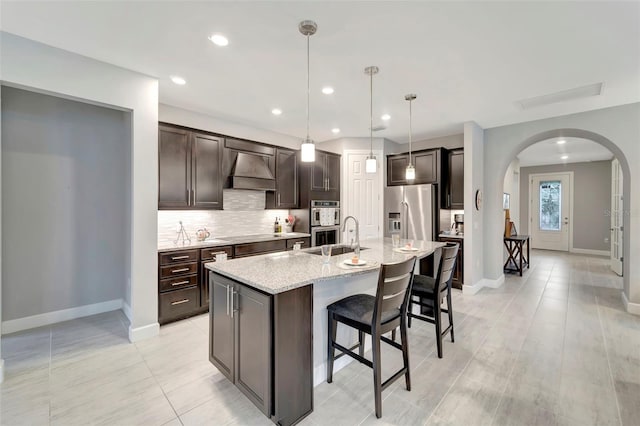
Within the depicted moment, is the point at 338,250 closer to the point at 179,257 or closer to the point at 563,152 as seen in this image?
the point at 179,257

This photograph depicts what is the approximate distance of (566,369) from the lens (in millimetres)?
2422

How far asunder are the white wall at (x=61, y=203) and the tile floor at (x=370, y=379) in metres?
0.45

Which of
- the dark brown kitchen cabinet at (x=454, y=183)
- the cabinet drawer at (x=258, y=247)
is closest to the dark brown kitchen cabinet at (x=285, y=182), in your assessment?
the cabinet drawer at (x=258, y=247)

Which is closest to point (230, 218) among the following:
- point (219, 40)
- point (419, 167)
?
point (219, 40)

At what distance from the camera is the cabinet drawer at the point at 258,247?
12.7ft

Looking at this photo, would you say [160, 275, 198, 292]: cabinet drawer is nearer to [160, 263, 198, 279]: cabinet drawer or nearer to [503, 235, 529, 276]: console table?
[160, 263, 198, 279]: cabinet drawer

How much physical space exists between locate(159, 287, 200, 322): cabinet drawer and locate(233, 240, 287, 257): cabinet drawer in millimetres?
717

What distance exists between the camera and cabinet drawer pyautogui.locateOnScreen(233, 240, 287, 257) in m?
3.87

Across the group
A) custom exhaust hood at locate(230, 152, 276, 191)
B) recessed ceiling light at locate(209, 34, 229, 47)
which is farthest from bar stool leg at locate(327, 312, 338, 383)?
custom exhaust hood at locate(230, 152, 276, 191)

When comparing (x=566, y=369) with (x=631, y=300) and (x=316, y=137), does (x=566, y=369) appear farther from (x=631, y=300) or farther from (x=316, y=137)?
(x=316, y=137)

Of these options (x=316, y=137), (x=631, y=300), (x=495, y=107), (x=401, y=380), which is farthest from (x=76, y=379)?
(x=631, y=300)

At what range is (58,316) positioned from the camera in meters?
3.33

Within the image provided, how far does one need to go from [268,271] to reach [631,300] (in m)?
4.88

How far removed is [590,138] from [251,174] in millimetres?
5091
